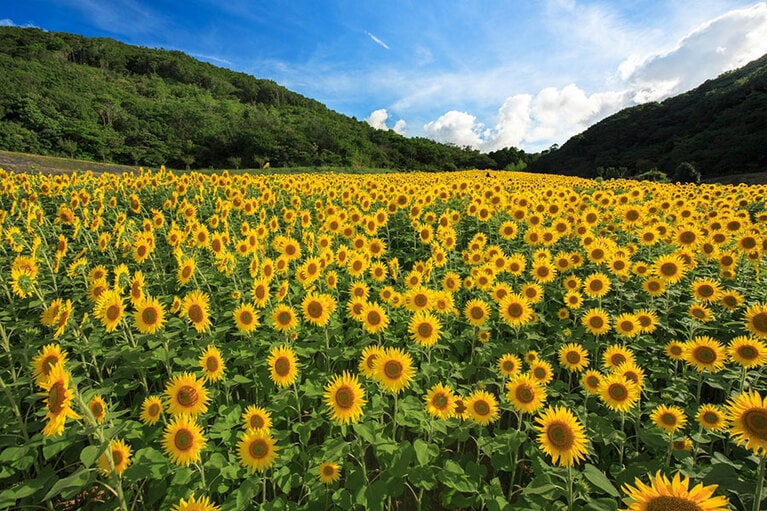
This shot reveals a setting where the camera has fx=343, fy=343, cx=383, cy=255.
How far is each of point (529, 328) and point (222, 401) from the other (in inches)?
156

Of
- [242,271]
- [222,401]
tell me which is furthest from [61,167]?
[222,401]

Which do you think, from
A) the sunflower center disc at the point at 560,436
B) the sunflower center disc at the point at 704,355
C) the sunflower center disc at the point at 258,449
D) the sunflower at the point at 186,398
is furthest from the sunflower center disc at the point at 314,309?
the sunflower center disc at the point at 704,355

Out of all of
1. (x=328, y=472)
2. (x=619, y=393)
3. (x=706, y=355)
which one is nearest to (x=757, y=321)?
(x=706, y=355)

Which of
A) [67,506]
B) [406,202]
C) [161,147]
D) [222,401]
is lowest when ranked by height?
[67,506]

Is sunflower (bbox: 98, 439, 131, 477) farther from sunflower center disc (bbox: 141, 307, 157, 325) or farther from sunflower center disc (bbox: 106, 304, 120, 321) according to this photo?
sunflower center disc (bbox: 106, 304, 120, 321)

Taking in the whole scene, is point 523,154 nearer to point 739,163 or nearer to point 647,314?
point 739,163

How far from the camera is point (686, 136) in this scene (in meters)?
54.0

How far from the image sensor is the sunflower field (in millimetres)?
2432

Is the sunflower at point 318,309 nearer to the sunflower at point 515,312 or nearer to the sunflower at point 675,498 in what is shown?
the sunflower at point 515,312

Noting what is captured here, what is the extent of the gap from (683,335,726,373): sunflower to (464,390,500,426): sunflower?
197cm

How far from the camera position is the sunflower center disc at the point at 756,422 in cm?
185

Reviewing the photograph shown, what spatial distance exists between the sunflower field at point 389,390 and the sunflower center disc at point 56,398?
0.01 meters

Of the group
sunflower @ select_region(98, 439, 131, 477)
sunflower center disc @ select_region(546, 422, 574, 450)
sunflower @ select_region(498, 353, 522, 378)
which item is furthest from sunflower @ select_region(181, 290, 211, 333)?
sunflower center disc @ select_region(546, 422, 574, 450)

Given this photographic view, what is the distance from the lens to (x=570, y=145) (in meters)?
75.8
